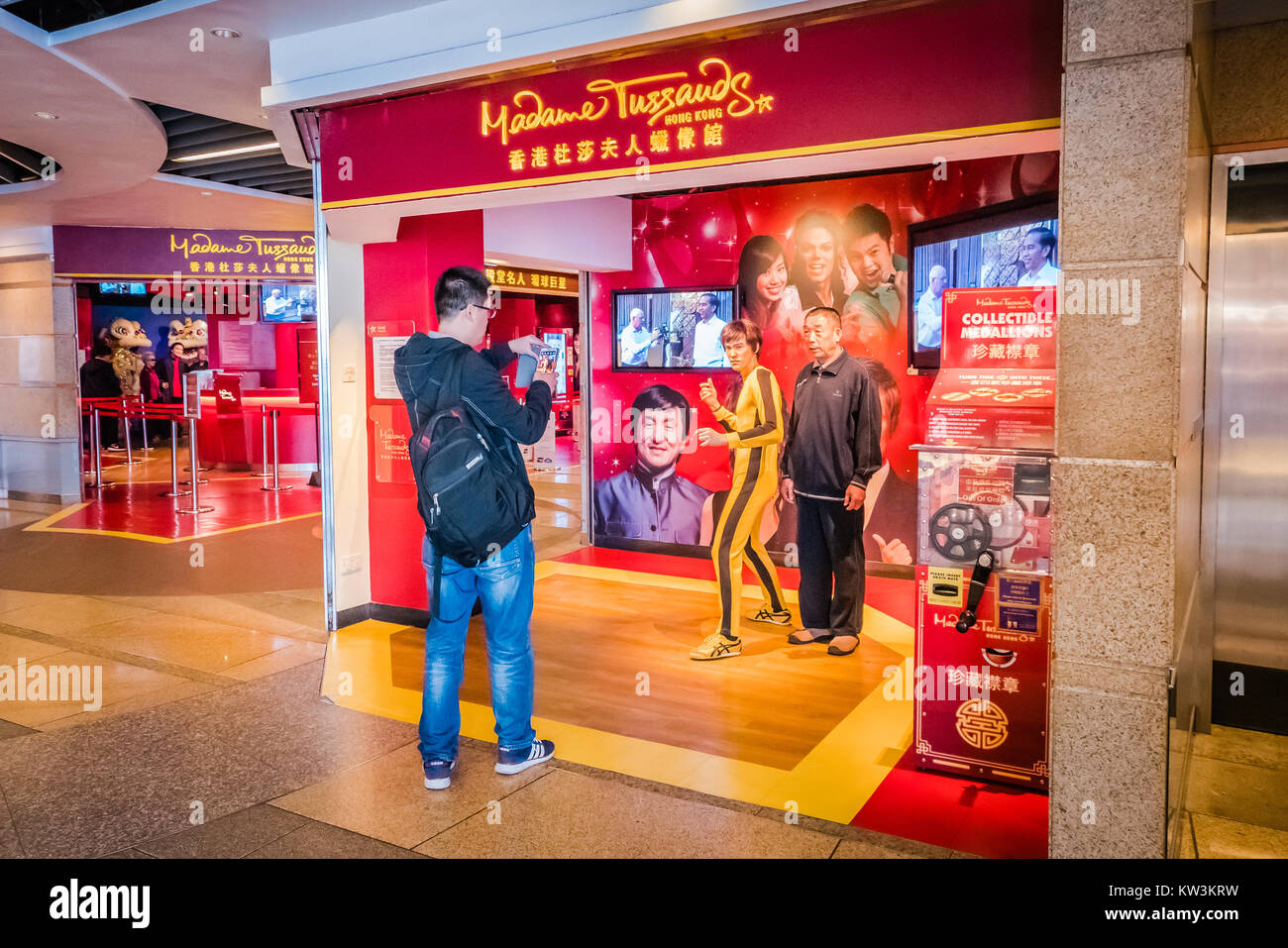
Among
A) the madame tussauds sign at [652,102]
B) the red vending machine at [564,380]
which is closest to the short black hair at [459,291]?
the madame tussauds sign at [652,102]

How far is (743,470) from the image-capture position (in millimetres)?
5152

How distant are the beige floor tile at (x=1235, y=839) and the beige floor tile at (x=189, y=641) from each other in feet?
14.7

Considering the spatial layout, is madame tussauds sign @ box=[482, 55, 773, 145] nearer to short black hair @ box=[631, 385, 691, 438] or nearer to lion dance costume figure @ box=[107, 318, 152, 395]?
short black hair @ box=[631, 385, 691, 438]

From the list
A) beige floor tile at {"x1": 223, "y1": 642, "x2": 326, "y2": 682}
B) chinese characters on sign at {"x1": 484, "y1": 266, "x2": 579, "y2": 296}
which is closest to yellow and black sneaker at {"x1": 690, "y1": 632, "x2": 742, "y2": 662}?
beige floor tile at {"x1": 223, "y1": 642, "x2": 326, "y2": 682}

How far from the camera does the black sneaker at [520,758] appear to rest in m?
3.60

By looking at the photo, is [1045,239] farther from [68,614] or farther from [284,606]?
[68,614]

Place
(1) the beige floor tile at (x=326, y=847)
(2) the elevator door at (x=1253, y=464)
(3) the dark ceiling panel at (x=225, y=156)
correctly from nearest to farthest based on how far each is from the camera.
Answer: (1) the beige floor tile at (x=326, y=847), (2) the elevator door at (x=1253, y=464), (3) the dark ceiling panel at (x=225, y=156)

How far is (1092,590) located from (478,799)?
2204 mm

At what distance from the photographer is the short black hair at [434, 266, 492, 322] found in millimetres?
3455

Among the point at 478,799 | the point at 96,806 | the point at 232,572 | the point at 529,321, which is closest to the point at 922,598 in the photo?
the point at 478,799

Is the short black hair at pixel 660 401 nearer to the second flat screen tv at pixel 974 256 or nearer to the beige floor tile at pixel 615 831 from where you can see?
the second flat screen tv at pixel 974 256

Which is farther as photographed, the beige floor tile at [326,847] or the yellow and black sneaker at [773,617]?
the yellow and black sneaker at [773,617]

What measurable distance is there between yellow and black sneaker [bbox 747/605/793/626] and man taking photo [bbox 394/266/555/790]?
7.96ft
